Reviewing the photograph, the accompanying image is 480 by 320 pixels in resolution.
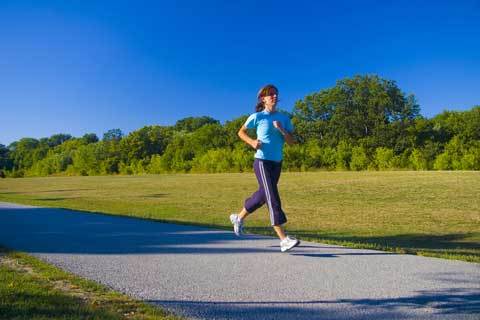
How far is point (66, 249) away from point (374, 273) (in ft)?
14.9

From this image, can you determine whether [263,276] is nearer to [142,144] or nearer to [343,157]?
[343,157]

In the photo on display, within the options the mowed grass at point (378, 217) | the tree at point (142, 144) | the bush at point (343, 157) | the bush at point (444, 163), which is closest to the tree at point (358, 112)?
the bush at point (343, 157)

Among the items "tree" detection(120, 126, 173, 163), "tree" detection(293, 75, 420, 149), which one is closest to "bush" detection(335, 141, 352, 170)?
"tree" detection(293, 75, 420, 149)

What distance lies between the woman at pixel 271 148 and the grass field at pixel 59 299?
102 inches

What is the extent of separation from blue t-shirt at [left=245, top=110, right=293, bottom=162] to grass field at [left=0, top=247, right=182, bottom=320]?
2813 mm

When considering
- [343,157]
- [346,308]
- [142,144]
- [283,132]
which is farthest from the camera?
[142,144]

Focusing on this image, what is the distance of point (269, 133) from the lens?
6.53 meters

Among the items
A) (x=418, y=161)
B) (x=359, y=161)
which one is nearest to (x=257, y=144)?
(x=418, y=161)

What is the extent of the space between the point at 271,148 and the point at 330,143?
7909 centimetres

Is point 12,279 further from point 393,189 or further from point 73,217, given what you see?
point 393,189

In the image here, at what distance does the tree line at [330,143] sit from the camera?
70.5m

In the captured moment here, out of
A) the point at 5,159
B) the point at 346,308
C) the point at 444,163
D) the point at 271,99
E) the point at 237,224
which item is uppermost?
the point at 5,159

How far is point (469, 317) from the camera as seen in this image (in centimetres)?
372

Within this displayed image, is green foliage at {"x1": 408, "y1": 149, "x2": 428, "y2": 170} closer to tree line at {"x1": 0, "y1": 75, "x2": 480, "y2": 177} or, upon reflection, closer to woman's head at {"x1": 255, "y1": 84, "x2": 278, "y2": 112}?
tree line at {"x1": 0, "y1": 75, "x2": 480, "y2": 177}
